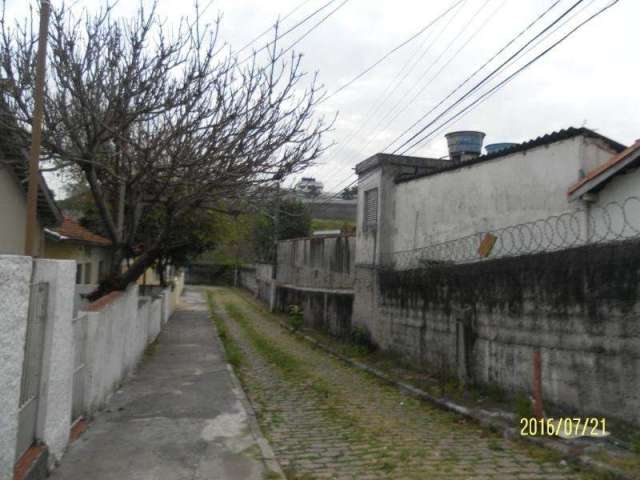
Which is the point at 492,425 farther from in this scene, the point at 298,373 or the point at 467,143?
the point at 467,143

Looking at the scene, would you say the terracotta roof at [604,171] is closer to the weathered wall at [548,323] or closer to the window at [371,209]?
the weathered wall at [548,323]

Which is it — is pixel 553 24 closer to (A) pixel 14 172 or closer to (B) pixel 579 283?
(B) pixel 579 283

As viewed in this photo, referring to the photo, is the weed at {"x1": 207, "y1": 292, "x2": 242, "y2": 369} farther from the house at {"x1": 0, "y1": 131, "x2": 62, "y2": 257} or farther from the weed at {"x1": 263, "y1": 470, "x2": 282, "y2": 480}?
the weed at {"x1": 263, "y1": 470, "x2": 282, "y2": 480}

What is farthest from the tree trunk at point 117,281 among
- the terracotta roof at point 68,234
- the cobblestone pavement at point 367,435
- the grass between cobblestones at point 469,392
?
the grass between cobblestones at point 469,392

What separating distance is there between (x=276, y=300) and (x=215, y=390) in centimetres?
1869

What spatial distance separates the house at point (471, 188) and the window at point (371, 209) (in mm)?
23

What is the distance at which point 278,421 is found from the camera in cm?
792

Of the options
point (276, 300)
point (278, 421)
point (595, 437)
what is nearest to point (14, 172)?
point (278, 421)

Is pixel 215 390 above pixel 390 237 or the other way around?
the other way around

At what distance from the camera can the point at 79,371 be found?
695 centimetres

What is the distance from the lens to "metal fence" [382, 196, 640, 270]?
24.0 feet

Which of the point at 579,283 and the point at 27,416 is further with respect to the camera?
the point at 579,283

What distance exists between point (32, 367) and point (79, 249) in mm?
12312

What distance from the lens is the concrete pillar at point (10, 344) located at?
3.88 metres
